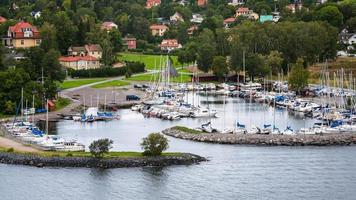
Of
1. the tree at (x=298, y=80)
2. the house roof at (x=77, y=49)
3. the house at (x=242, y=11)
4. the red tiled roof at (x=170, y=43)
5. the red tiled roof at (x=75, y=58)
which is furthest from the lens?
the house at (x=242, y=11)

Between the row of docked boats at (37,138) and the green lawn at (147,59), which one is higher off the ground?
the green lawn at (147,59)

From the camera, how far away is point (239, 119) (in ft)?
167

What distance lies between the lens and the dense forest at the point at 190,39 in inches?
2295

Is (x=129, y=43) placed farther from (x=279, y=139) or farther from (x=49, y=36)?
(x=279, y=139)

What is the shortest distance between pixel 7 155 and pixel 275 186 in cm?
1281

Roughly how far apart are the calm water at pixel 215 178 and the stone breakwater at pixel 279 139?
2.61 ft

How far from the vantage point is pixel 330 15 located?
81938mm

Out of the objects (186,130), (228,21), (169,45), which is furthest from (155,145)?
(228,21)

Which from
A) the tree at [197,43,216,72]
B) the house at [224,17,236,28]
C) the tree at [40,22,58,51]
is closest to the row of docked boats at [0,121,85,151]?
the tree at [40,22,58,51]

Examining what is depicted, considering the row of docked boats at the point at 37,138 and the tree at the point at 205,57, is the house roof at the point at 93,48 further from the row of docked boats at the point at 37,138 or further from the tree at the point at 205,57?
the row of docked boats at the point at 37,138

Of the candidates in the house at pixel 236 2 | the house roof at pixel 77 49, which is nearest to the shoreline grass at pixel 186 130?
the house roof at pixel 77 49

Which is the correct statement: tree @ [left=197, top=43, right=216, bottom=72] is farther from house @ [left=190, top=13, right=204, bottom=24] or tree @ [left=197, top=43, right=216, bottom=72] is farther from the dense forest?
house @ [left=190, top=13, right=204, bottom=24]

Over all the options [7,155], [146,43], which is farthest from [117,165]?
[146,43]

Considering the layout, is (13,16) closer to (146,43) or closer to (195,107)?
(146,43)
